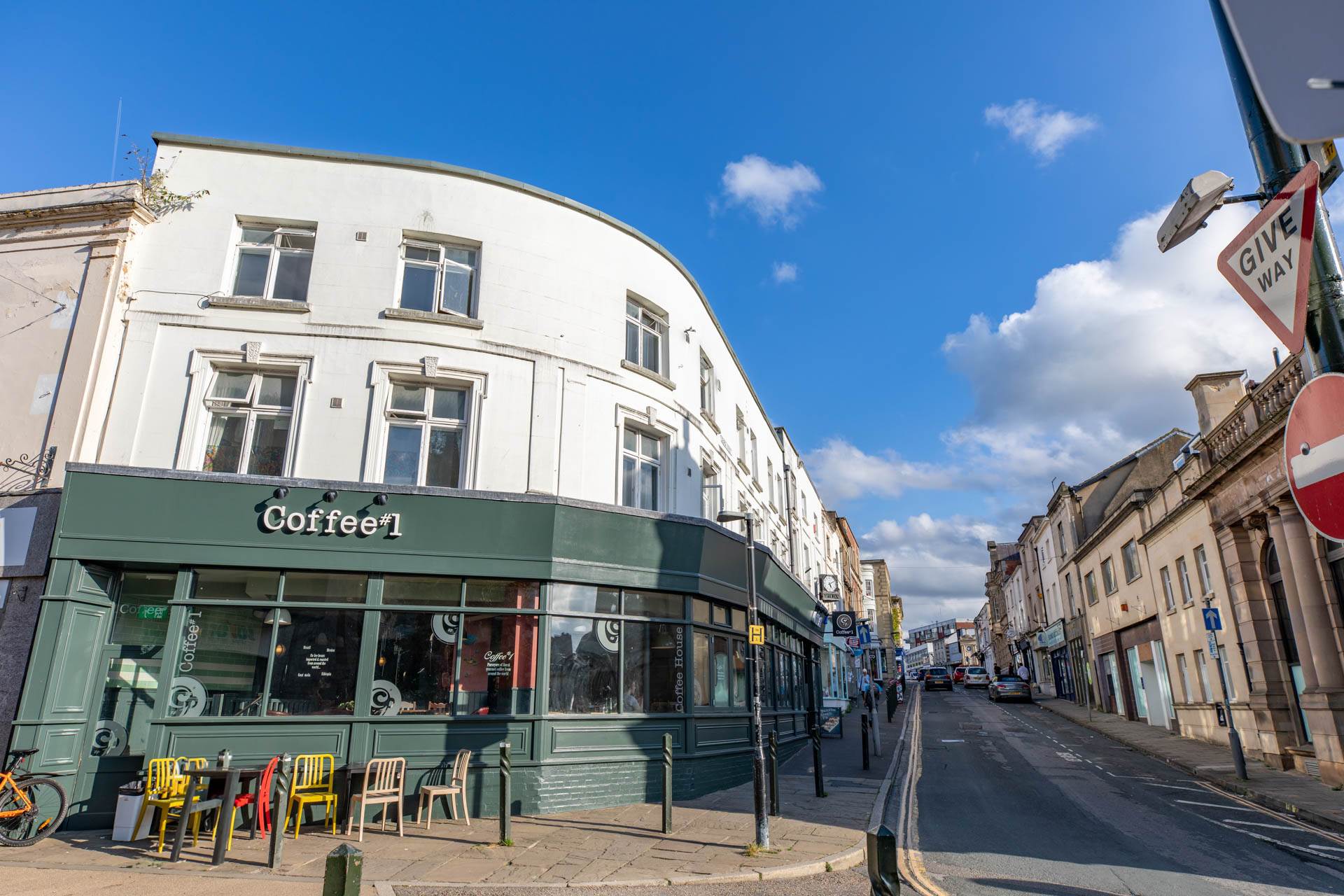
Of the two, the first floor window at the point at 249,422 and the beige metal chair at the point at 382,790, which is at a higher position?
the first floor window at the point at 249,422

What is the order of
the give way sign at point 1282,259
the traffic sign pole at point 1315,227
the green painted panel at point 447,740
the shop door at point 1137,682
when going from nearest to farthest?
the give way sign at point 1282,259, the traffic sign pole at point 1315,227, the green painted panel at point 447,740, the shop door at point 1137,682

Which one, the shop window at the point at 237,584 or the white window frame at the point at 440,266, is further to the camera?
→ the white window frame at the point at 440,266

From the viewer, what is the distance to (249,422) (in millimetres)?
12383

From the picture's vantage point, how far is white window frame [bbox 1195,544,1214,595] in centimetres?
2091

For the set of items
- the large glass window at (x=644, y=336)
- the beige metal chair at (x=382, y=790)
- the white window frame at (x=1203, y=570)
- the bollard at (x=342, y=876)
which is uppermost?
the large glass window at (x=644, y=336)

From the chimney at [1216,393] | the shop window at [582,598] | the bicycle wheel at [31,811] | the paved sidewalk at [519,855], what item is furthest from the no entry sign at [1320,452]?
the chimney at [1216,393]

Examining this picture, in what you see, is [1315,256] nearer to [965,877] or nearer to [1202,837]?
[965,877]

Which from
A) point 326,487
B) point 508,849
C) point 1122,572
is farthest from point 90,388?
point 1122,572

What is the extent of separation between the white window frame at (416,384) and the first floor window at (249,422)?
128 cm

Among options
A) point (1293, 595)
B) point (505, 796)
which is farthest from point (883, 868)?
point (1293, 595)

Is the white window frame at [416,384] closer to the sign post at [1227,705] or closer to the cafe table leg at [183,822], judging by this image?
the cafe table leg at [183,822]

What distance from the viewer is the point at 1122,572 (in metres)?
30.1

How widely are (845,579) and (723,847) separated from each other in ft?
135

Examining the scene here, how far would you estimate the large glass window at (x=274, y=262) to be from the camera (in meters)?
13.1
